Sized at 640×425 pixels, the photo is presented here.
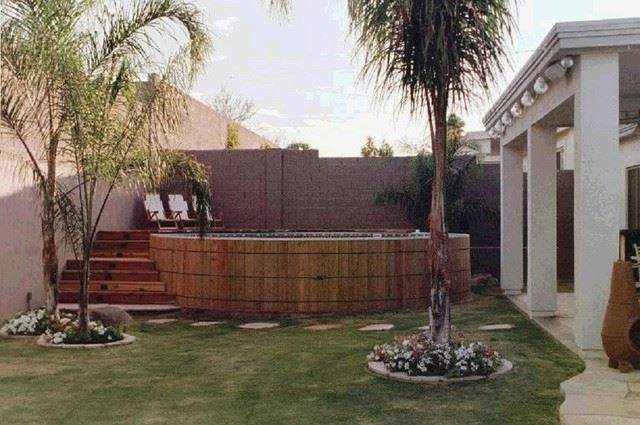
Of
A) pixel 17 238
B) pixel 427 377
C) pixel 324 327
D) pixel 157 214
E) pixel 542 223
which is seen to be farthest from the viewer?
pixel 157 214

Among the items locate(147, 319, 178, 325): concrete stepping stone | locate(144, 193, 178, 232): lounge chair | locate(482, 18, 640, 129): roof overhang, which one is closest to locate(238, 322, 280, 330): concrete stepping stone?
locate(147, 319, 178, 325): concrete stepping stone

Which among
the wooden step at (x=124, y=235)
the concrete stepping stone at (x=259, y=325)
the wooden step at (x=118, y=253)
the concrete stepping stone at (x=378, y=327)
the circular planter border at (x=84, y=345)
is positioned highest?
the wooden step at (x=124, y=235)

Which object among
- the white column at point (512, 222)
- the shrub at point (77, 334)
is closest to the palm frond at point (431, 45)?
the shrub at point (77, 334)

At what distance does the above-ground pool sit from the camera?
10656 millimetres

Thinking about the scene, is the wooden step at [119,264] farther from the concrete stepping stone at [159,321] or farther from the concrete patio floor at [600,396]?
the concrete patio floor at [600,396]

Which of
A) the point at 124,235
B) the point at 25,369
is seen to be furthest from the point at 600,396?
the point at 124,235

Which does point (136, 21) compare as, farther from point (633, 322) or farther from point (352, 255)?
point (633, 322)

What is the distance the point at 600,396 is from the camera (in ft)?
17.7

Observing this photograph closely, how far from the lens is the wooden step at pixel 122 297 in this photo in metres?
11.5

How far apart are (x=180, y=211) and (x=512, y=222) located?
6916mm

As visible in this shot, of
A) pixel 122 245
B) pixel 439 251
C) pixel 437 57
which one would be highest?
pixel 437 57

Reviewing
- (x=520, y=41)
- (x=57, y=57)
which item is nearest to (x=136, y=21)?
(x=57, y=57)

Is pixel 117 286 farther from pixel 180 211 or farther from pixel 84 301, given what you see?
pixel 180 211

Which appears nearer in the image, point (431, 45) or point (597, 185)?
point (431, 45)
